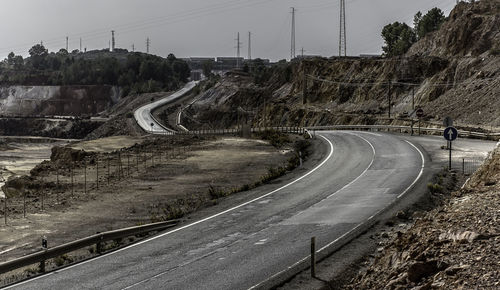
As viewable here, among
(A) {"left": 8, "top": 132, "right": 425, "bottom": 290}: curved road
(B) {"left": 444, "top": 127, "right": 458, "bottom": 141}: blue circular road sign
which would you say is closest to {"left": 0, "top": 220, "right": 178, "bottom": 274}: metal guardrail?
(A) {"left": 8, "top": 132, "right": 425, "bottom": 290}: curved road

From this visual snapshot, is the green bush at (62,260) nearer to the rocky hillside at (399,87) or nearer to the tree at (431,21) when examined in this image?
the rocky hillside at (399,87)

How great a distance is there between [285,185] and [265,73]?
99.2 meters

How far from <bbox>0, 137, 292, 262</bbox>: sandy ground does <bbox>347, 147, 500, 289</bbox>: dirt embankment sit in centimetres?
1125

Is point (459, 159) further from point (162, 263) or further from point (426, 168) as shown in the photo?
point (162, 263)

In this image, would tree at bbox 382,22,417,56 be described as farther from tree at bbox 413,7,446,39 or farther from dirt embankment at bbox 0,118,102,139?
dirt embankment at bbox 0,118,102,139

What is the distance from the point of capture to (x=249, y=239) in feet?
58.3

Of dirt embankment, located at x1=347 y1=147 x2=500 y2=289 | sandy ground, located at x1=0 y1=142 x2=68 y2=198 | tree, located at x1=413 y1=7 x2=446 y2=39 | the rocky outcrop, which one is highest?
tree, located at x1=413 y1=7 x2=446 y2=39

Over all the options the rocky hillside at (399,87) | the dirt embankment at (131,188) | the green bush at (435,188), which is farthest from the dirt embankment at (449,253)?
the rocky hillside at (399,87)

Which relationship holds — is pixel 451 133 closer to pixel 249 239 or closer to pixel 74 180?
pixel 249 239

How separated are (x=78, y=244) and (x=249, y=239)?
191 inches

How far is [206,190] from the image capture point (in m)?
29.3

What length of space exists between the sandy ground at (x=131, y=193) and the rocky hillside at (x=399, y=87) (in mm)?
25150

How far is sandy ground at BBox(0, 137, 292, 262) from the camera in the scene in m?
21.1

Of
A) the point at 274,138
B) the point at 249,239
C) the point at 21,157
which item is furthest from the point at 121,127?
the point at 249,239
